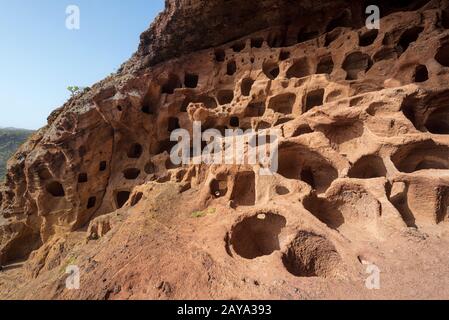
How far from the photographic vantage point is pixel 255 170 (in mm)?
6363

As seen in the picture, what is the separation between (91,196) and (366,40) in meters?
14.3

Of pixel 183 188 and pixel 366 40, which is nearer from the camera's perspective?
pixel 183 188

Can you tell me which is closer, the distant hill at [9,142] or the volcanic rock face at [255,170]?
the volcanic rock face at [255,170]

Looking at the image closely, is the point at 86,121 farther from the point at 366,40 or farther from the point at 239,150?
the point at 366,40

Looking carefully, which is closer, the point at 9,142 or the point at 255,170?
the point at 255,170

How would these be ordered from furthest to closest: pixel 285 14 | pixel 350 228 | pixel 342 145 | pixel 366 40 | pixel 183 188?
pixel 285 14 → pixel 366 40 → pixel 183 188 → pixel 342 145 → pixel 350 228

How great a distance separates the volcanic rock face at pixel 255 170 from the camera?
13.8 ft

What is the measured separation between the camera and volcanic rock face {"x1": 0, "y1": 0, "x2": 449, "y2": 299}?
166 inches

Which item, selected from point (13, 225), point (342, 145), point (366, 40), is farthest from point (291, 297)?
point (13, 225)

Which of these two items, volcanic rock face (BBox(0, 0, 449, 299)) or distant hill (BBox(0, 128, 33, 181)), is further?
distant hill (BBox(0, 128, 33, 181))

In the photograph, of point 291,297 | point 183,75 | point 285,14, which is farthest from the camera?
point 183,75

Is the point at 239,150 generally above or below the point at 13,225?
above

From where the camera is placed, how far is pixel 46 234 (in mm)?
12898

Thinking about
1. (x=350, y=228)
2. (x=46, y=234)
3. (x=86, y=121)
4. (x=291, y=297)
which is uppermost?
(x=86, y=121)
